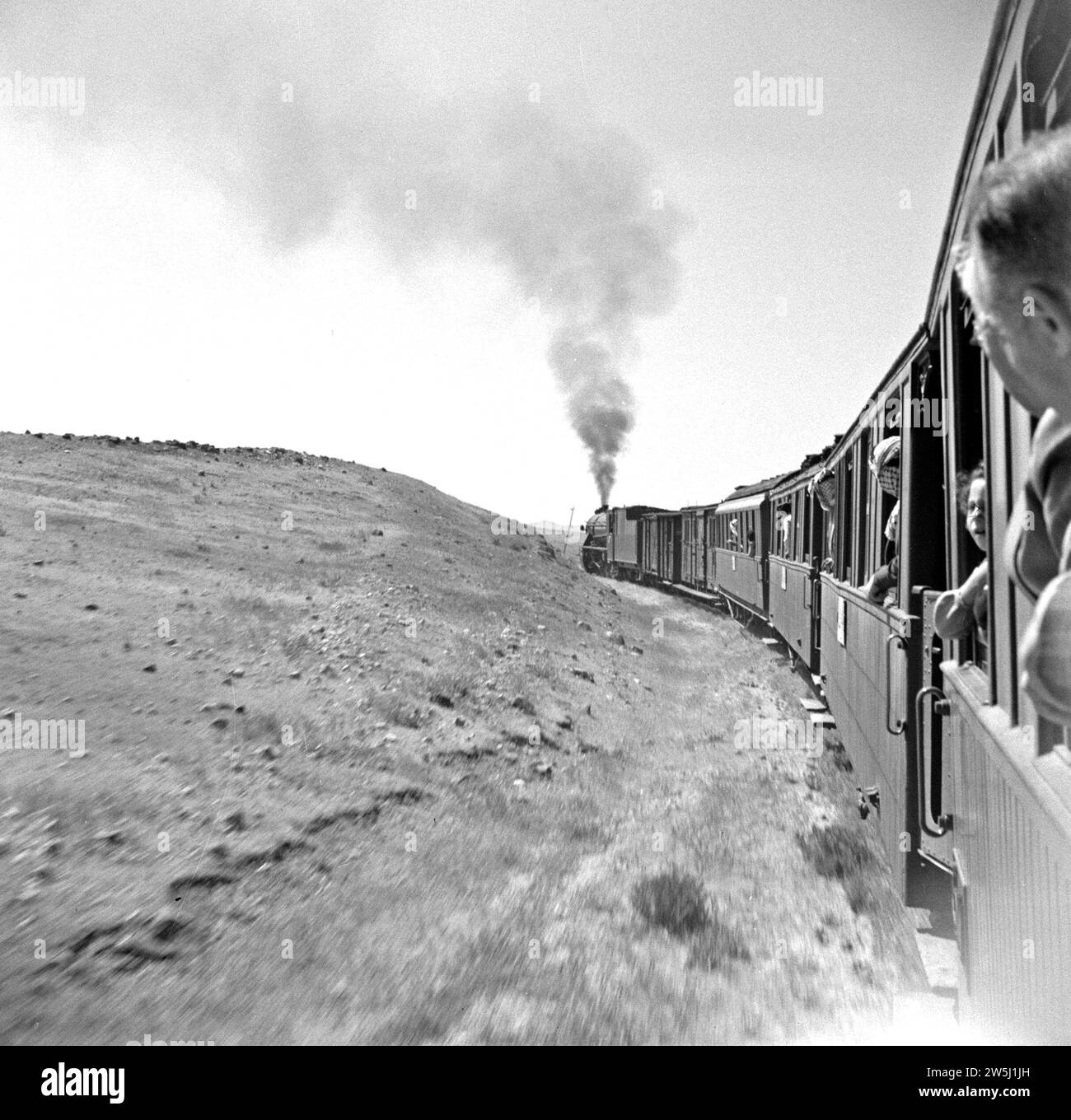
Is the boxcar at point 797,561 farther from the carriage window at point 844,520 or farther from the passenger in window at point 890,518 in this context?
the passenger in window at point 890,518

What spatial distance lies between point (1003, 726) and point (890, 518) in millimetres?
2770

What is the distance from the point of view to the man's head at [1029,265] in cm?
104

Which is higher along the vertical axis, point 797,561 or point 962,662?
point 797,561

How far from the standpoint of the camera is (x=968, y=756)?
268 cm

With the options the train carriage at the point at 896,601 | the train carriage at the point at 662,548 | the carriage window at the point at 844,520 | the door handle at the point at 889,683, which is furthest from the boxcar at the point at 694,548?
the door handle at the point at 889,683

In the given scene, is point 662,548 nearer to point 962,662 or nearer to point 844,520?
point 844,520

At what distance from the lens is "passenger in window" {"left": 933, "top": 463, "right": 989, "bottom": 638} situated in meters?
2.57

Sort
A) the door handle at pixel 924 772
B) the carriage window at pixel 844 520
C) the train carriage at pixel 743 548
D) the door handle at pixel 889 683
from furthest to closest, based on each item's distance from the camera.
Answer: the train carriage at pixel 743 548, the carriage window at pixel 844 520, the door handle at pixel 889 683, the door handle at pixel 924 772

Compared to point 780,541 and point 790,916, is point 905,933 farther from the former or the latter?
point 780,541

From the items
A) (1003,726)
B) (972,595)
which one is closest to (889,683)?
(972,595)

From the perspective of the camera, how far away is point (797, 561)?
11.1 meters

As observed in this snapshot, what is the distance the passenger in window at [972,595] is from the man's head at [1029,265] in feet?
4.61
